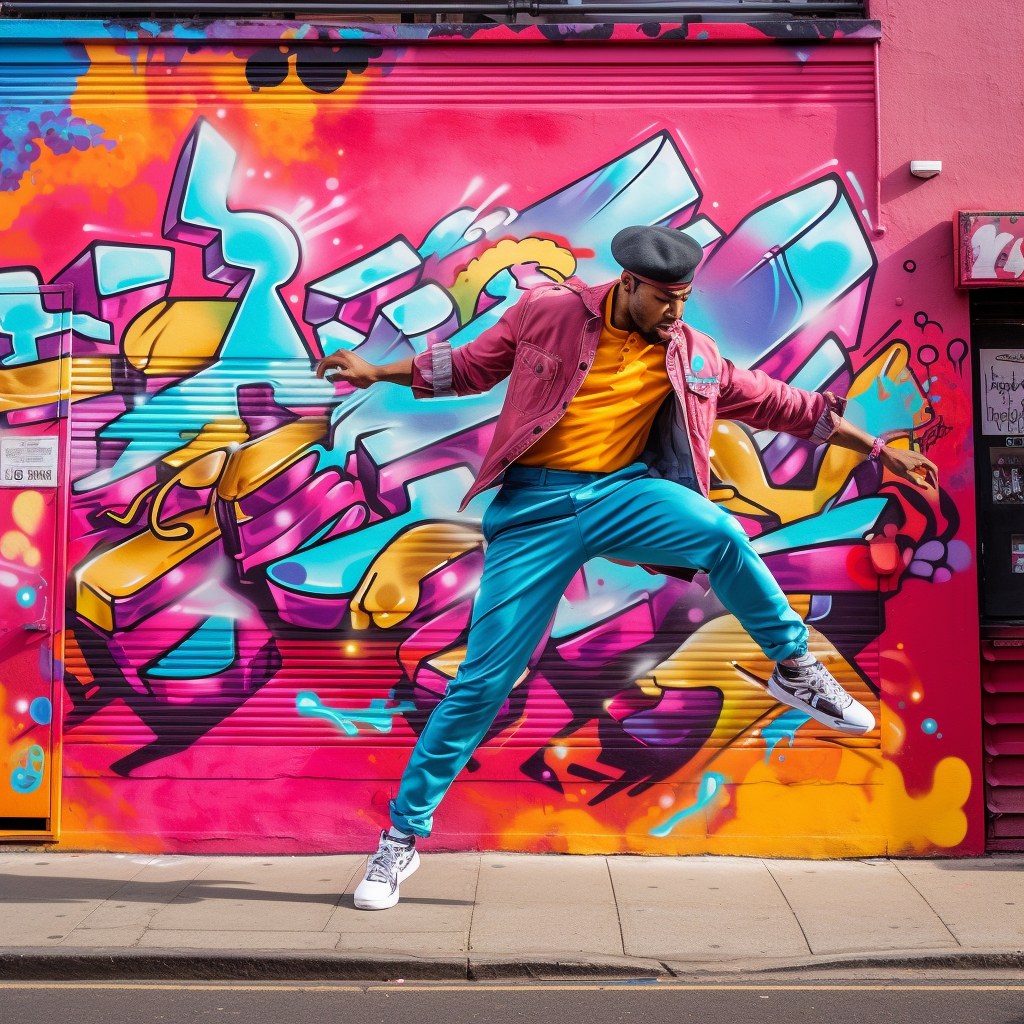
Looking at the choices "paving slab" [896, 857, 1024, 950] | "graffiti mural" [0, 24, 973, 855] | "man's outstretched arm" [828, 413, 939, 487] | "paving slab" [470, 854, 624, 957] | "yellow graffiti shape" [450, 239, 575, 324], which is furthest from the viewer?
"yellow graffiti shape" [450, 239, 575, 324]

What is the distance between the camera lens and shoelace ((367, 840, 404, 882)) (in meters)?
5.54

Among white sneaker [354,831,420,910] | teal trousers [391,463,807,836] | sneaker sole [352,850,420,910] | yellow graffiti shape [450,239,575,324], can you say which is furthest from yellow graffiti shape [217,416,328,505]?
sneaker sole [352,850,420,910]

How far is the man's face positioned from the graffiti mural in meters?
1.64

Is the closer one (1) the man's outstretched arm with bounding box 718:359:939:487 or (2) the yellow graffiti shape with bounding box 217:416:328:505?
(1) the man's outstretched arm with bounding box 718:359:939:487

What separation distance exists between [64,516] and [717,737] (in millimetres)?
3905

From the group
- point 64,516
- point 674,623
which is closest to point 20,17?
point 64,516

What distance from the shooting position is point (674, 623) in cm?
662

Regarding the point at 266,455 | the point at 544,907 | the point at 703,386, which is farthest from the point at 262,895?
the point at 703,386

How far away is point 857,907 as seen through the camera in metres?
5.64

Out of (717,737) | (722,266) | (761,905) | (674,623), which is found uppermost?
(722,266)

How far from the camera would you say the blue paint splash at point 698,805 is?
6551mm

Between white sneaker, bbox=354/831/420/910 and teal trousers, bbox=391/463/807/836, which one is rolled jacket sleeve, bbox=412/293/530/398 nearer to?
teal trousers, bbox=391/463/807/836

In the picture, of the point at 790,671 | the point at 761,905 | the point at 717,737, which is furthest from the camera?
the point at 717,737

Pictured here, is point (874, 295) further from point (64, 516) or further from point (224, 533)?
point (64, 516)
